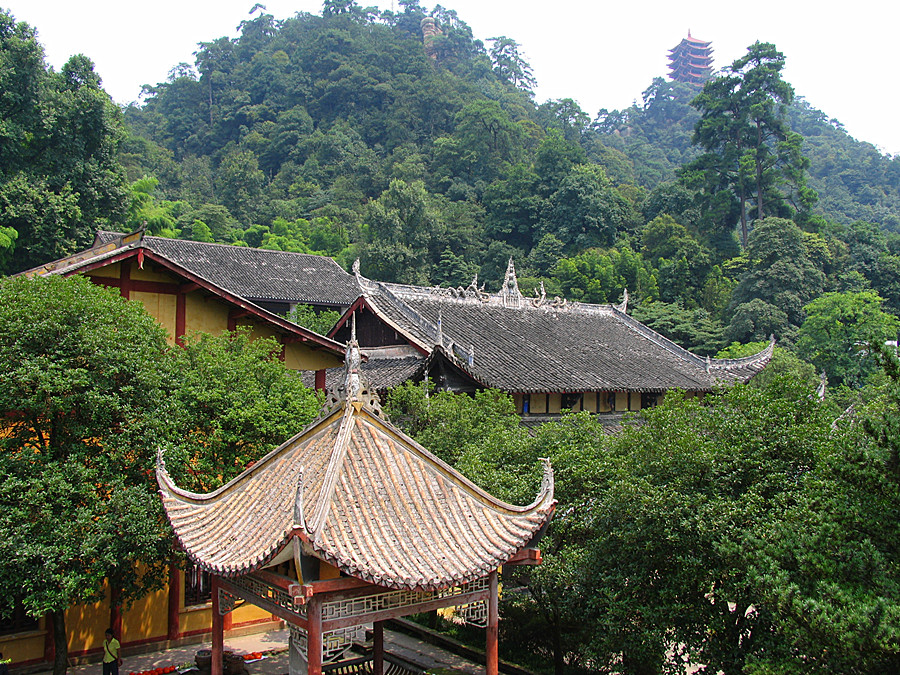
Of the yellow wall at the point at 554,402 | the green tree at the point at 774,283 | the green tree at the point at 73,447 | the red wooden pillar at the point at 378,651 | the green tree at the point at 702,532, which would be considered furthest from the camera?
the green tree at the point at 774,283

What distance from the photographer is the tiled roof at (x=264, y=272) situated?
36.9 m

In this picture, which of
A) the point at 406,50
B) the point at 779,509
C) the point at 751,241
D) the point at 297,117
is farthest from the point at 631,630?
the point at 406,50

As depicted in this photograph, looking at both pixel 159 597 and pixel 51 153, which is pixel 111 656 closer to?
pixel 159 597

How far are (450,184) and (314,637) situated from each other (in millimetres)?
68145

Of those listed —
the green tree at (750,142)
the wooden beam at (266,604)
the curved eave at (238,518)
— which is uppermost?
the green tree at (750,142)

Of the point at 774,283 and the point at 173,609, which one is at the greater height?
the point at 774,283

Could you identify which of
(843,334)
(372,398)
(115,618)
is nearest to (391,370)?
(115,618)

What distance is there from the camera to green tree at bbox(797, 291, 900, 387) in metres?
41.0

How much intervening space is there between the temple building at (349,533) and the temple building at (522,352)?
35.4 feet

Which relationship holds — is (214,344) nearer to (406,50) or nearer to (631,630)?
(631,630)

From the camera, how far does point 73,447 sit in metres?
11.5

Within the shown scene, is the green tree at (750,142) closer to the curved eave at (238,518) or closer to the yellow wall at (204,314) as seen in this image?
the yellow wall at (204,314)

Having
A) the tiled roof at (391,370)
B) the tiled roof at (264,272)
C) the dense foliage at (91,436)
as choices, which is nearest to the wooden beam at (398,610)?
the dense foliage at (91,436)

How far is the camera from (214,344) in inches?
559
